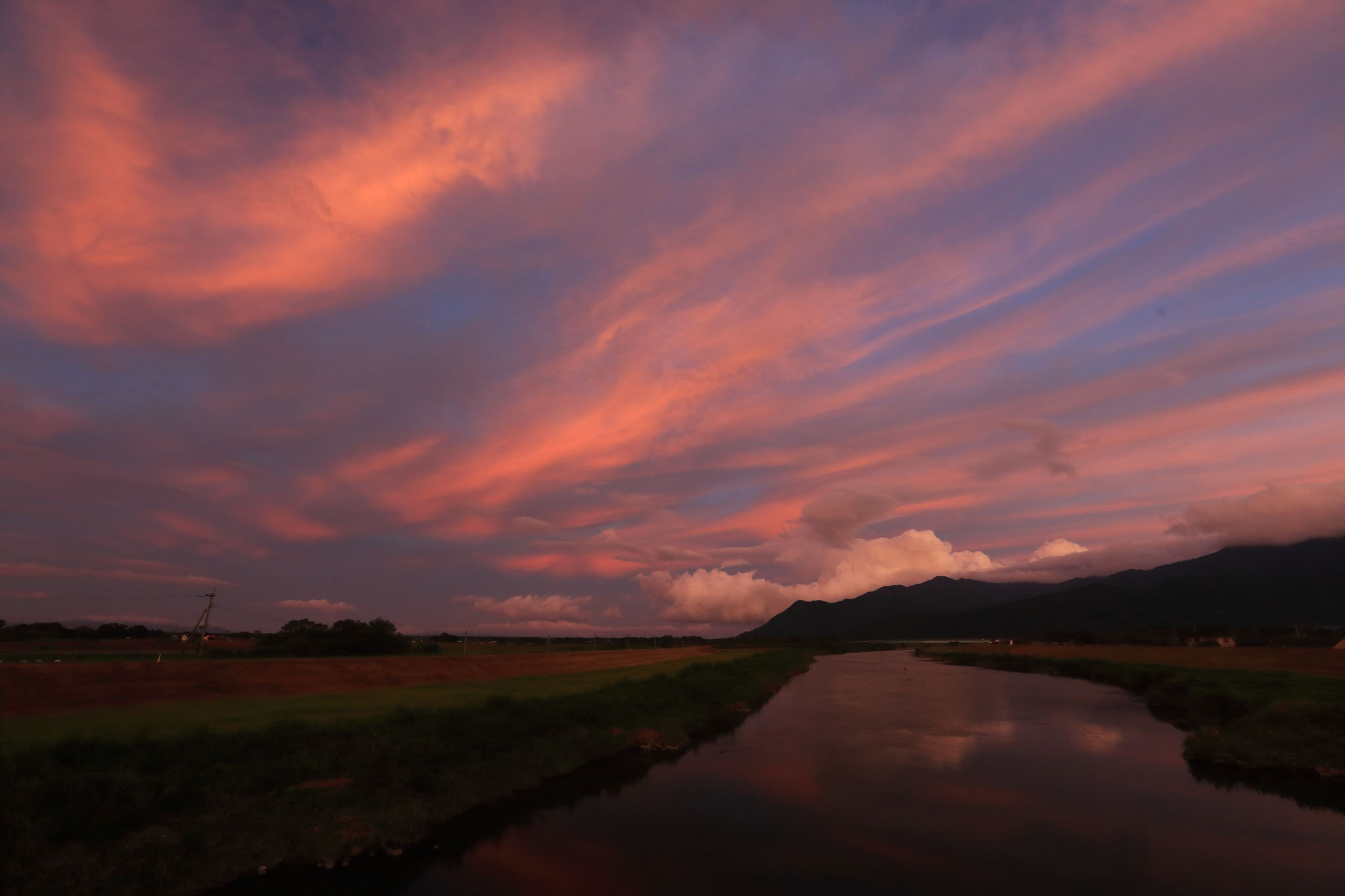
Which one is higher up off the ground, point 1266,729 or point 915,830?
point 1266,729

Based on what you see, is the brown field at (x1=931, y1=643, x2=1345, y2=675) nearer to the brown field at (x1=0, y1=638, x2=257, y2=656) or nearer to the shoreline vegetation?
the shoreline vegetation

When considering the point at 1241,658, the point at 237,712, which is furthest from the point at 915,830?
the point at 1241,658

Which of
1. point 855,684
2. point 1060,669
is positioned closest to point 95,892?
point 855,684

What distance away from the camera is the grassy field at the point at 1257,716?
92.8 feet

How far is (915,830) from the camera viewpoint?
21.6 m

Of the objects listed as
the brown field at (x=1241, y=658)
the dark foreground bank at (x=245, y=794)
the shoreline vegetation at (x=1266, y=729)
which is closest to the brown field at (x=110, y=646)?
the dark foreground bank at (x=245, y=794)

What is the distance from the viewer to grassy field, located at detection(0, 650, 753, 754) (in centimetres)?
2370

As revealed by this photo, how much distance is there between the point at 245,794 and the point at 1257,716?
44.7 m

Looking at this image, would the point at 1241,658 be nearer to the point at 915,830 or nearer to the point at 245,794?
the point at 915,830

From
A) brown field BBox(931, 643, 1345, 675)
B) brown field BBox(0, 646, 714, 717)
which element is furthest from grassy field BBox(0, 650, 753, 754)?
brown field BBox(931, 643, 1345, 675)

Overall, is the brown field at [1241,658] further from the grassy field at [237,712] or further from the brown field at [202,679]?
the brown field at [202,679]

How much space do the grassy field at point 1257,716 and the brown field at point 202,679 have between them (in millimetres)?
51232

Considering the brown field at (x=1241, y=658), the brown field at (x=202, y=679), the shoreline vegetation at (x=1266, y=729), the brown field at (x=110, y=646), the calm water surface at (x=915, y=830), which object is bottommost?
the calm water surface at (x=915, y=830)

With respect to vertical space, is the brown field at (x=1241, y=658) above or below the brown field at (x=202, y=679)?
below
